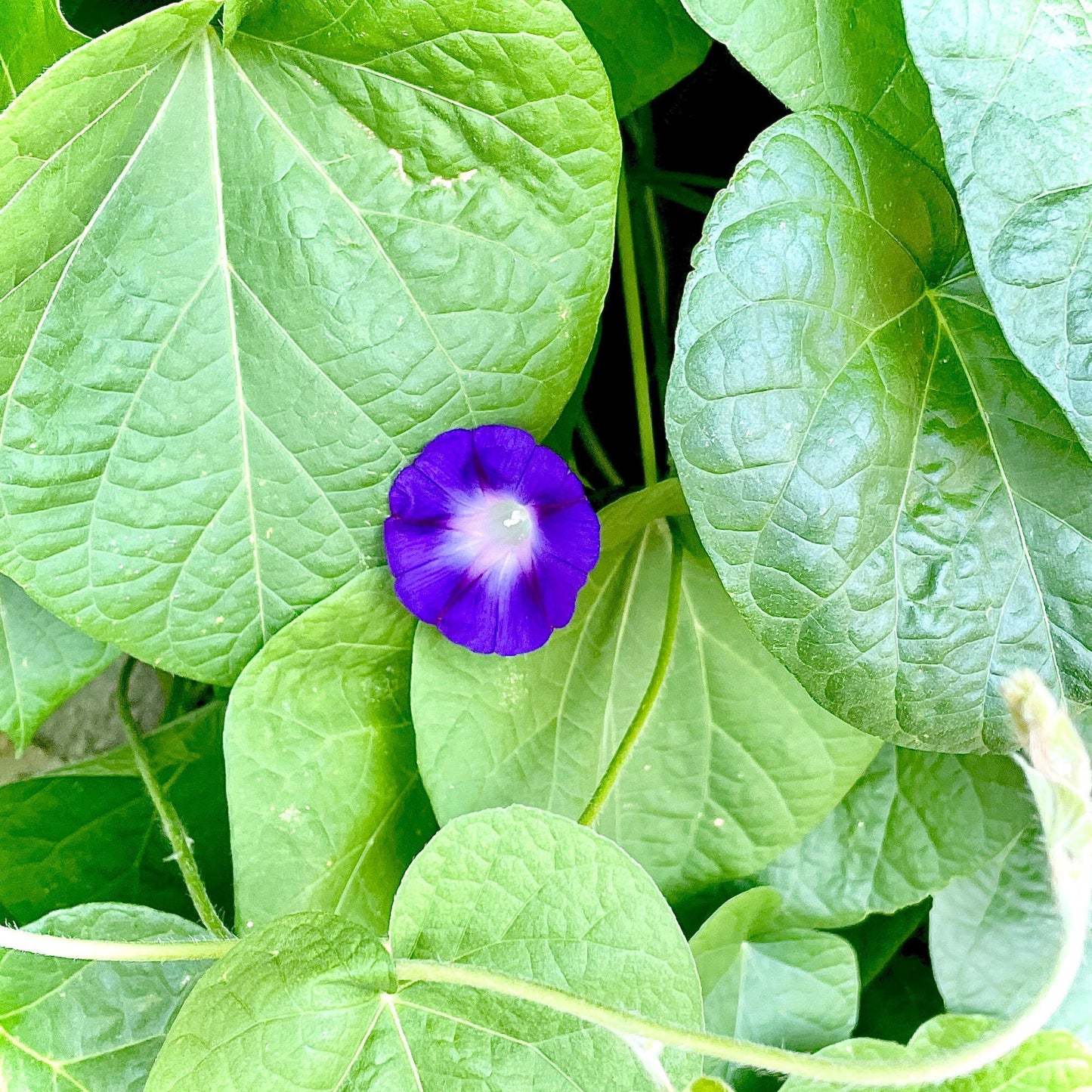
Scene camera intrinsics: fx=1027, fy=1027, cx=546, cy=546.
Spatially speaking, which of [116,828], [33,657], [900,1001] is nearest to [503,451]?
[33,657]

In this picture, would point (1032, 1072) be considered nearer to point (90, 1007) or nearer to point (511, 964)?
point (511, 964)

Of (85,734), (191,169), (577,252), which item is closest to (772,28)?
(577,252)

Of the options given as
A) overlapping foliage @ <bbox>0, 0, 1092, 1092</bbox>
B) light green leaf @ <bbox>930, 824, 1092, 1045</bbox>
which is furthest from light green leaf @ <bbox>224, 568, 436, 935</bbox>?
light green leaf @ <bbox>930, 824, 1092, 1045</bbox>

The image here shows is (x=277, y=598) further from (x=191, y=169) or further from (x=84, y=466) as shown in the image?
(x=191, y=169)

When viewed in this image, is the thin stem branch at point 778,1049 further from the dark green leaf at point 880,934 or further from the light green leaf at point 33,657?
the dark green leaf at point 880,934

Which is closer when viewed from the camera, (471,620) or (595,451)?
(471,620)

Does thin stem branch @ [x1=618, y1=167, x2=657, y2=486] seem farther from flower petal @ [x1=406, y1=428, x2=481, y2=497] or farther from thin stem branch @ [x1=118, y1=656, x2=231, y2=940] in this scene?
thin stem branch @ [x1=118, y1=656, x2=231, y2=940]
